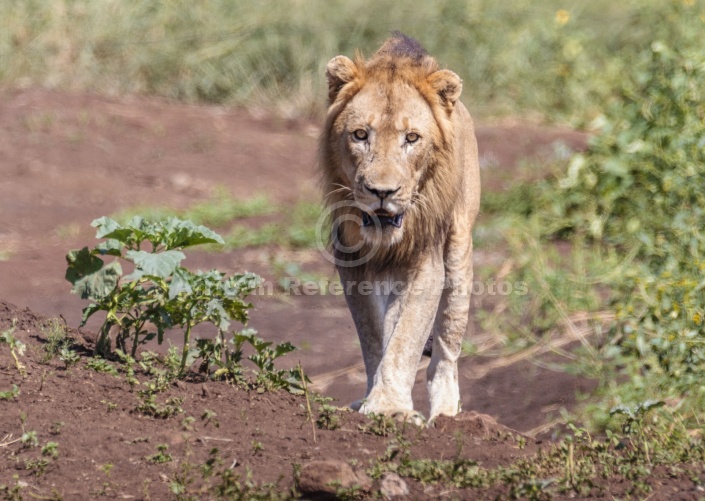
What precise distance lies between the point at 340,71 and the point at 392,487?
2.60 meters

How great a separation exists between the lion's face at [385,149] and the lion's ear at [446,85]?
0.39 ft

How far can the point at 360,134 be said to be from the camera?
5.59 metres

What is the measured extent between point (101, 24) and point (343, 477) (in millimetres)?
11874

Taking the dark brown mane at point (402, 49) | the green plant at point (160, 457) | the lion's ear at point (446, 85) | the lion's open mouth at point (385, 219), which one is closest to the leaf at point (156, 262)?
the green plant at point (160, 457)

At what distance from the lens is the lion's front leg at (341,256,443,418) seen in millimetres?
5285

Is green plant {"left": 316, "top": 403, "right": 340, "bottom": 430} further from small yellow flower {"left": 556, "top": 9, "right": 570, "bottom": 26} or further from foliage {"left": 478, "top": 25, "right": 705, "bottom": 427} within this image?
small yellow flower {"left": 556, "top": 9, "right": 570, "bottom": 26}

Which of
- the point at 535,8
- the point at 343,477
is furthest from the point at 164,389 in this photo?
the point at 535,8

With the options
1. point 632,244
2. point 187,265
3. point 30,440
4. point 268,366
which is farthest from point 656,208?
point 30,440

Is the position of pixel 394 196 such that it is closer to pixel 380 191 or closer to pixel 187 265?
pixel 380 191

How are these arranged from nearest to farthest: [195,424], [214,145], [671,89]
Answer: [195,424]
[671,89]
[214,145]

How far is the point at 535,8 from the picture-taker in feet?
54.1

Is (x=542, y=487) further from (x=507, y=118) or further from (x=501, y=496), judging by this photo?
(x=507, y=118)

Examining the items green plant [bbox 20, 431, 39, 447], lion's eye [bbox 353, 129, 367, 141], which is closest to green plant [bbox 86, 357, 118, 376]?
green plant [bbox 20, 431, 39, 447]

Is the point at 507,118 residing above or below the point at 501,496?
above
